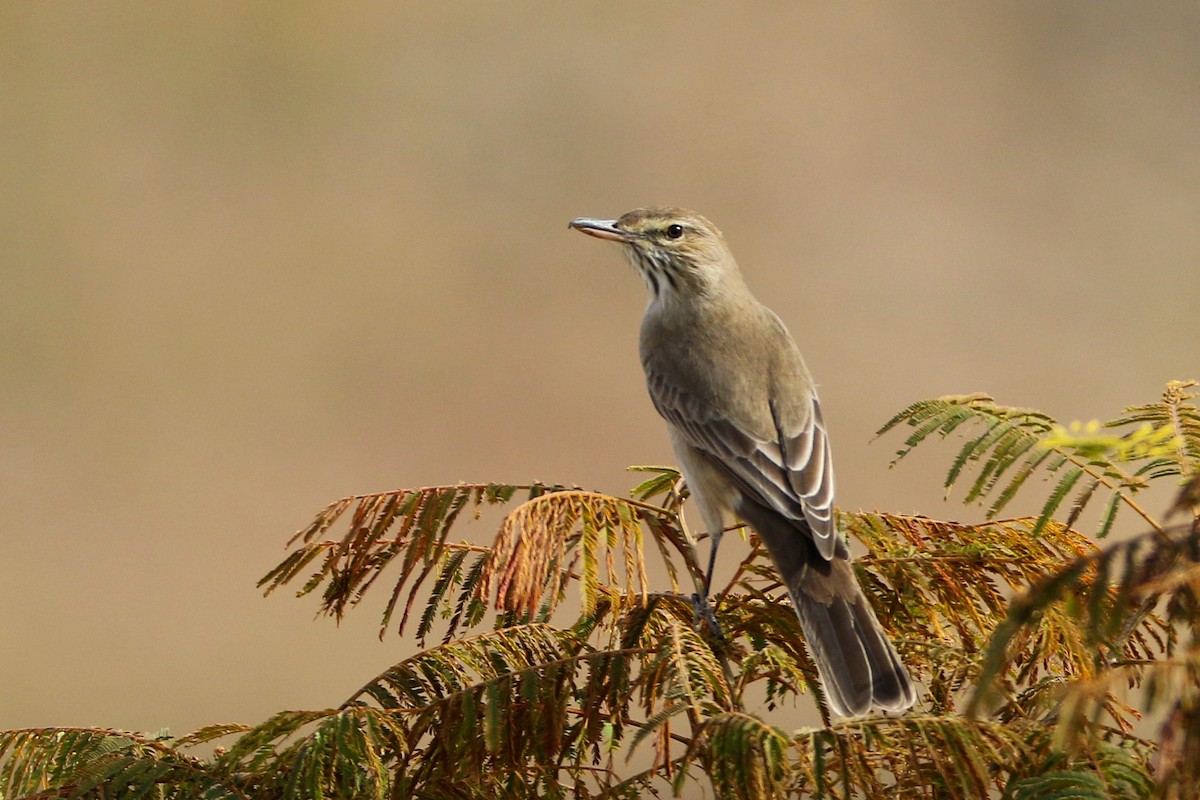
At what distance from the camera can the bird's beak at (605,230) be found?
4355mm

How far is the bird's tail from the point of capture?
2.46 meters

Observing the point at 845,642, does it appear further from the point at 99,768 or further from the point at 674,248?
the point at 674,248

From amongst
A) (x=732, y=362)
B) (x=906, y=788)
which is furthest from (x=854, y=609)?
(x=732, y=362)

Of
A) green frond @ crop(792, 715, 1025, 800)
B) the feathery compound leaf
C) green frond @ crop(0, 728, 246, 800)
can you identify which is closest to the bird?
the feathery compound leaf

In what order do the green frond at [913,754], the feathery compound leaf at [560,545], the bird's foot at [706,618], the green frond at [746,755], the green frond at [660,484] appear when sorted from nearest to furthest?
1. the green frond at [746,755]
2. the green frond at [913,754]
3. the feathery compound leaf at [560,545]
4. the bird's foot at [706,618]
5. the green frond at [660,484]

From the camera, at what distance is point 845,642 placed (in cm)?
250

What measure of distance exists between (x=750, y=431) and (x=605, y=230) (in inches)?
46.1

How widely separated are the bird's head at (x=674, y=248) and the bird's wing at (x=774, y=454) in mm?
617

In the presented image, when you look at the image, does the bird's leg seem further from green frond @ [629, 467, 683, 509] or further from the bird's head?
Result: the bird's head

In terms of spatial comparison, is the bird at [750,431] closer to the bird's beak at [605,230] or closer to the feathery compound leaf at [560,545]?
the bird's beak at [605,230]

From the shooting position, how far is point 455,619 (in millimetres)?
2492

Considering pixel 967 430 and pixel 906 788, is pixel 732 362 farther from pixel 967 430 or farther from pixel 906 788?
pixel 906 788

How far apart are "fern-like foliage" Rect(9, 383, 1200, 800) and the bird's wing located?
1.56ft

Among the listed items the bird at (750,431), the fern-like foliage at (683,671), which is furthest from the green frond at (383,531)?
the bird at (750,431)
